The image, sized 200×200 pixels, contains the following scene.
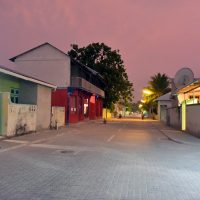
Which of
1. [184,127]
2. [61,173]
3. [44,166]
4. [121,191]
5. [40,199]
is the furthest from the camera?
[184,127]

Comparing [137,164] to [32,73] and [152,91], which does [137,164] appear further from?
[152,91]

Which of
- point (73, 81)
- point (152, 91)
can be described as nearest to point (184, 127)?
point (73, 81)

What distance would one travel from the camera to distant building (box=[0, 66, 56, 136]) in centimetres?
1792

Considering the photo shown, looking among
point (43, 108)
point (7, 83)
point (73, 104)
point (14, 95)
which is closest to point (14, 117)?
point (7, 83)

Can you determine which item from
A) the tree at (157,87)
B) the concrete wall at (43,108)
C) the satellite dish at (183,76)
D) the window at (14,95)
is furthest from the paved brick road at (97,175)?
the tree at (157,87)

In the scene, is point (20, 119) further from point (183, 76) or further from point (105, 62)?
point (105, 62)

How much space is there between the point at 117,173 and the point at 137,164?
1.80 meters

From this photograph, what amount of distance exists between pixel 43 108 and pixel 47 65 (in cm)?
1419

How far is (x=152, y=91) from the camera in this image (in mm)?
75312

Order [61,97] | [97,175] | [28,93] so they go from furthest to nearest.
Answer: [61,97]
[28,93]
[97,175]

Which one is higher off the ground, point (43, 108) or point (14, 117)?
point (43, 108)

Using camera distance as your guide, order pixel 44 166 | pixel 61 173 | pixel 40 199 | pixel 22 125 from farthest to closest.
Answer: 1. pixel 22 125
2. pixel 44 166
3. pixel 61 173
4. pixel 40 199

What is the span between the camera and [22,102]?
78.1 feet

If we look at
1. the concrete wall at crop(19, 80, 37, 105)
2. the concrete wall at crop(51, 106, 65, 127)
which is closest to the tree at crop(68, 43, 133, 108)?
the concrete wall at crop(51, 106, 65, 127)
